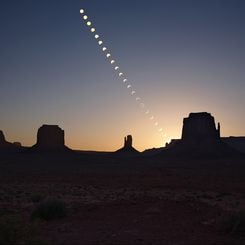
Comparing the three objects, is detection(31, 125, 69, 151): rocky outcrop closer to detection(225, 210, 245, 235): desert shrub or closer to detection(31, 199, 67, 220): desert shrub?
detection(31, 199, 67, 220): desert shrub

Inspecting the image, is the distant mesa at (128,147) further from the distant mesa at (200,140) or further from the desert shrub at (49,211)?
the desert shrub at (49,211)

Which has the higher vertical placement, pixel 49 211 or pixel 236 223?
pixel 49 211

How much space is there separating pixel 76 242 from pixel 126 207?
6.13 meters

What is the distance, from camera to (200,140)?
13225cm

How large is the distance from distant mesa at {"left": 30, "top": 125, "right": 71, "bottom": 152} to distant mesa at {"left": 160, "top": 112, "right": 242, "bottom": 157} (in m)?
38.0

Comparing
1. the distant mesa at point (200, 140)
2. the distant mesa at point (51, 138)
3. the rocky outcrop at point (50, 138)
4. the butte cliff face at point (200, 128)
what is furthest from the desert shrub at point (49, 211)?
the rocky outcrop at point (50, 138)

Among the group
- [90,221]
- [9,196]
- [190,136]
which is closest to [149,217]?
[90,221]

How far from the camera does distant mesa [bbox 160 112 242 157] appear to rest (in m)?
124

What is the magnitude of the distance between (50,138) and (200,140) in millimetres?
49033

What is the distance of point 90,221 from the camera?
16.1 m

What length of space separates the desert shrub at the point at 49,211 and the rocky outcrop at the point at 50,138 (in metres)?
137

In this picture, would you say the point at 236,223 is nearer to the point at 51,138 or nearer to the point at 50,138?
the point at 50,138

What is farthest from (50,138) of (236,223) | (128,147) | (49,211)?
(236,223)

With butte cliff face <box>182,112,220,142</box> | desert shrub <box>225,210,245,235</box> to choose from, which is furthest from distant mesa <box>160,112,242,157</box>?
desert shrub <box>225,210,245,235</box>
